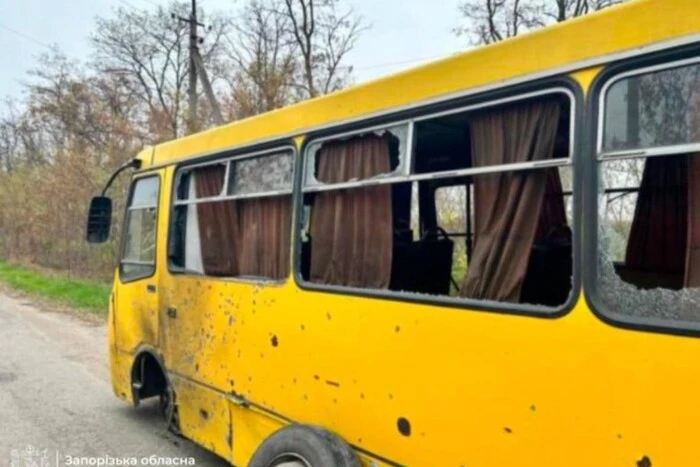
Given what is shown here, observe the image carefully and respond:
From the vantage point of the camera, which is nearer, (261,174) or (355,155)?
(355,155)

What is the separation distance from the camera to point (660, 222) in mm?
2832

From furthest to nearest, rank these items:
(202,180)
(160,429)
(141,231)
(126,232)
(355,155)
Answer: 1. (126,232)
2. (160,429)
3. (141,231)
4. (202,180)
5. (355,155)

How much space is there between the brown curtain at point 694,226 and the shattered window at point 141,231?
12.7 ft

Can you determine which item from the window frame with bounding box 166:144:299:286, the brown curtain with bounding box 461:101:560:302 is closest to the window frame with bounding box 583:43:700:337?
the brown curtain with bounding box 461:101:560:302

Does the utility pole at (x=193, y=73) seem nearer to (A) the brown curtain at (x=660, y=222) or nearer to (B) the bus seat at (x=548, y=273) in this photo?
(B) the bus seat at (x=548, y=273)

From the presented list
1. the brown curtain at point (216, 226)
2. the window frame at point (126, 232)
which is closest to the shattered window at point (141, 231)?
the window frame at point (126, 232)

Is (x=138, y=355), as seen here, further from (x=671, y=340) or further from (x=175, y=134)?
(x=175, y=134)

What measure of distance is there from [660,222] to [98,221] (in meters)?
4.45

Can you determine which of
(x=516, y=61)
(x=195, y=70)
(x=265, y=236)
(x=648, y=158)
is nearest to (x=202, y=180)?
(x=265, y=236)

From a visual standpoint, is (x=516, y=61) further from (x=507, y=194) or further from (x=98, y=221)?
(x=98, y=221)

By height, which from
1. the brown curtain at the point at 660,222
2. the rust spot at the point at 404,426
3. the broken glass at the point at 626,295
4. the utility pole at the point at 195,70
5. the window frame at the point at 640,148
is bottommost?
the rust spot at the point at 404,426

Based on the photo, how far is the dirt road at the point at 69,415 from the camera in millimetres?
4727

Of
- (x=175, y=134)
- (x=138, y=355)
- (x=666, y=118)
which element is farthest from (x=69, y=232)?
(x=666, y=118)

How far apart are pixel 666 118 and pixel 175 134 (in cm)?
1719
